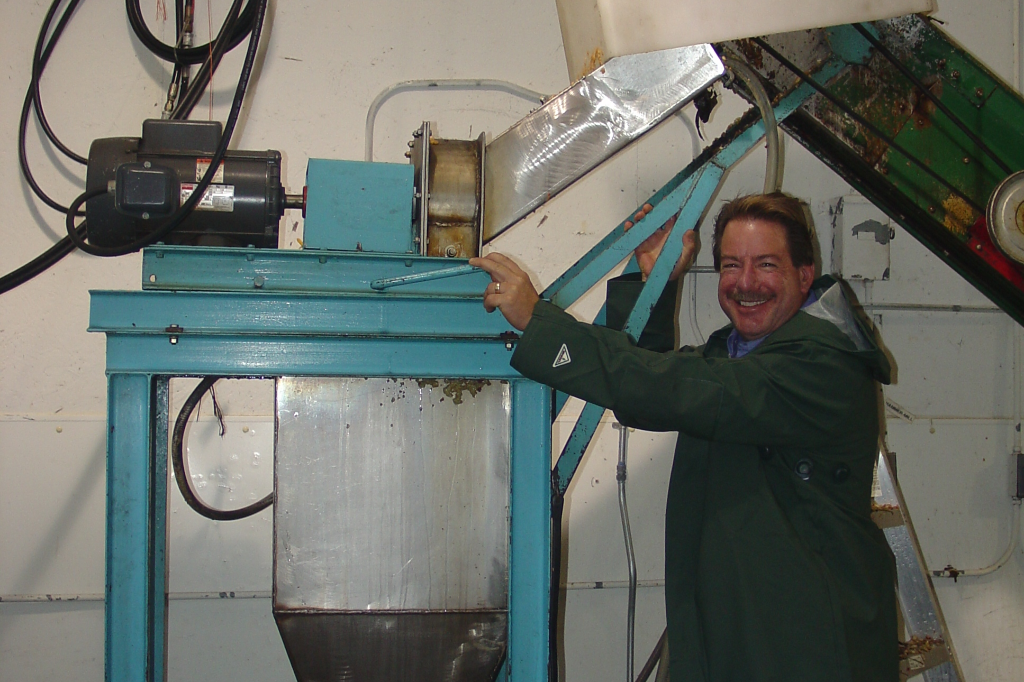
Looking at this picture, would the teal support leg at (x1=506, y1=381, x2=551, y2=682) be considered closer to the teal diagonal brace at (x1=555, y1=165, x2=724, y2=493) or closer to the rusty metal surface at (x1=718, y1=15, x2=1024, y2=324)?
the teal diagonal brace at (x1=555, y1=165, x2=724, y2=493)

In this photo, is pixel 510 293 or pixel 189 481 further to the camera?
pixel 189 481

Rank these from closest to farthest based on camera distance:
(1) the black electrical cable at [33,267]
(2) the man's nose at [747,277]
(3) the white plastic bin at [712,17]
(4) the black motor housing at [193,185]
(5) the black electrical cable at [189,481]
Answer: (3) the white plastic bin at [712,17]
(4) the black motor housing at [193,185]
(2) the man's nose at [747,277]
(5) the black electrical cable at [189,481]
(1) the black electrical cable at [33,267]

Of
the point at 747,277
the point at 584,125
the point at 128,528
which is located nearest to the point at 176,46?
the point at 584,125

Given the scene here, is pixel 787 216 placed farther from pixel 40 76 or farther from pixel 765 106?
pixel 40 76

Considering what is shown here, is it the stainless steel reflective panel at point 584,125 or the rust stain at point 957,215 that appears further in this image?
the rust stain at point 957,215

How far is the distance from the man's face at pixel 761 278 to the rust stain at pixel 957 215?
0.34 meters

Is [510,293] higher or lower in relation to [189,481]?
higher

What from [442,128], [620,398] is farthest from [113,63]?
[620,398]

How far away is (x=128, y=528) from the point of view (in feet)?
3.23

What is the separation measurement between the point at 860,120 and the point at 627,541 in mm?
1109

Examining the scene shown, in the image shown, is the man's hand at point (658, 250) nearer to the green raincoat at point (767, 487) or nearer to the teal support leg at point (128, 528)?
the green raincoat at point (767, 487)

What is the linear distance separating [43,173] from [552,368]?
1.49m

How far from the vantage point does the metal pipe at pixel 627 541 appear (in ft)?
5.45

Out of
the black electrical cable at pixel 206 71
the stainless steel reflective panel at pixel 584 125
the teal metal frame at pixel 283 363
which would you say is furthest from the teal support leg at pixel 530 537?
the black electrical cable at pixel 206 71
